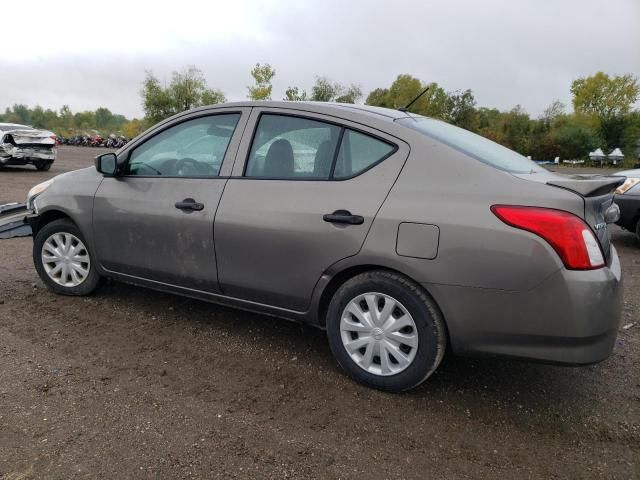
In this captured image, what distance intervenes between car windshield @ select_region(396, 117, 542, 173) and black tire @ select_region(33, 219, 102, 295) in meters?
2.67

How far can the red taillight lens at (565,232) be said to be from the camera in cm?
243

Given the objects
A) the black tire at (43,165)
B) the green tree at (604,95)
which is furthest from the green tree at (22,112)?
the black tire at (43,165)

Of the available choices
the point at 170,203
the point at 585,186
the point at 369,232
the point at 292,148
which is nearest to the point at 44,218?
the point at 170,203

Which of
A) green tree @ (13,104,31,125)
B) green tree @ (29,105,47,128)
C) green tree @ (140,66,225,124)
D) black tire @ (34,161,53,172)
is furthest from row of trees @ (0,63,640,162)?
green tree @ (13,104,31,125)

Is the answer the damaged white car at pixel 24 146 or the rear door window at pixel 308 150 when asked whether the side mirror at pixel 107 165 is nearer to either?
the rear door window at pixel 308 150

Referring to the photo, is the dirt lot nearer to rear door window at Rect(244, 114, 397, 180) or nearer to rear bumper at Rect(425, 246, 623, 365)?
rear bumper at Rect(425, 246, 623, 365)

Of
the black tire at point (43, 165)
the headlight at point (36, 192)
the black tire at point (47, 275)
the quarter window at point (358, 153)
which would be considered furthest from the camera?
the black tire at point (43, 165)

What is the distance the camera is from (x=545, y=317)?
2488 millimetres

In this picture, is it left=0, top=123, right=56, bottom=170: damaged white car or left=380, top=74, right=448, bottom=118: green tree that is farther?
left=380, top=74, right=448, bottom=118: green tree

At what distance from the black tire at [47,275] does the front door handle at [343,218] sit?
2.16 meters

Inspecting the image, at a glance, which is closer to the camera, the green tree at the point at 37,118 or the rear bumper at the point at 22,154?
the rear bumper at the point at 22,154

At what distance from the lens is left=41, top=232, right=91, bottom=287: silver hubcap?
4.21 meters

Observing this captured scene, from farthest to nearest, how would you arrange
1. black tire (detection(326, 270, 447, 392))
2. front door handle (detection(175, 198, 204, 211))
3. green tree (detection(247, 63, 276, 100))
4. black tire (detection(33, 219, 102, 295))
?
green tree (detection(247, 63, 276, 100)), black tire (detection(33, 219, 102, 295)), front door handle (detection(175, 198, 204, 211)), black tire (detection(326, 270, 447, 392))

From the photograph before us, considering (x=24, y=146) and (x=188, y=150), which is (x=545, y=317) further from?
(x=24, y=146)
